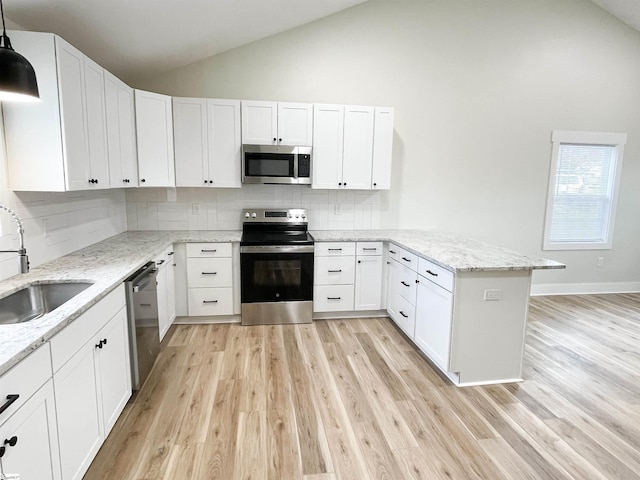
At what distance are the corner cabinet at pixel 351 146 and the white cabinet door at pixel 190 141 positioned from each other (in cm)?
114

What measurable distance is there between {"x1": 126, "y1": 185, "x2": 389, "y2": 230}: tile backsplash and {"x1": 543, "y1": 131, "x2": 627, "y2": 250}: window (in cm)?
236

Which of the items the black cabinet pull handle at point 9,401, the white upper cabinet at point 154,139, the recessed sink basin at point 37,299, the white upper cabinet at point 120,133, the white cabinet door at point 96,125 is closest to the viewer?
the black cabinet pull handle at point 9,401

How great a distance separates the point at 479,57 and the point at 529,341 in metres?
3.27

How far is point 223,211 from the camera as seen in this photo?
4.25 m

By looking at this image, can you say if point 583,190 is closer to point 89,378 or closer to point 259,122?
point 259,122

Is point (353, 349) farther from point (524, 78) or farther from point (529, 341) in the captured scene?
point (524, 78)

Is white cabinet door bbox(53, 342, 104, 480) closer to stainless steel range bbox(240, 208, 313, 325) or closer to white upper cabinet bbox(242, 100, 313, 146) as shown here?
stainless steel range bbox(240, 208, 313, 325)

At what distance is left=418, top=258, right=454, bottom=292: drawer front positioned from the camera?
272 centimetres

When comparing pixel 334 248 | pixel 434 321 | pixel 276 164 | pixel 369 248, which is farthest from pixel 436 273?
pixel 276 164

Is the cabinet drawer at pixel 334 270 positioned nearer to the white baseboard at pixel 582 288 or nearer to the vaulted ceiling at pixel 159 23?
the vaulted ceiling at pixel 159 23

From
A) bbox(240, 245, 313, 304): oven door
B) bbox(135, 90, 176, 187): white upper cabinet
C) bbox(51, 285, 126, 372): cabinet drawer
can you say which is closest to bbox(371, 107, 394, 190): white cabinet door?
bbox(240, 245, 313, 304): oven door

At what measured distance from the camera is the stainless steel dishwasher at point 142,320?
7.99 ft

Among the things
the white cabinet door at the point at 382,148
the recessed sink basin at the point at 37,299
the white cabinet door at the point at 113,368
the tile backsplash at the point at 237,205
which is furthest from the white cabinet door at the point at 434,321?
the recessed sink basin at the point at 37,299

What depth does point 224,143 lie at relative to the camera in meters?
3.83
